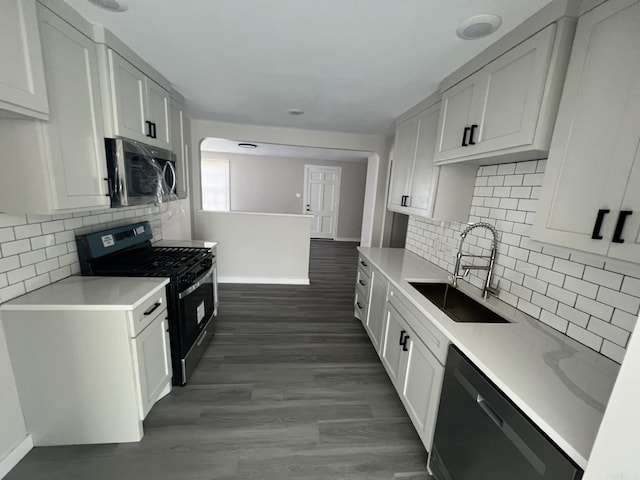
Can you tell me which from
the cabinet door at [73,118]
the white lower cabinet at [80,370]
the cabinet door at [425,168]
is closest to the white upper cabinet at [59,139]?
the cabinet door at [73,118]

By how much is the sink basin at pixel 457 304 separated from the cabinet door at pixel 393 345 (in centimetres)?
28

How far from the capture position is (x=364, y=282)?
2836mm

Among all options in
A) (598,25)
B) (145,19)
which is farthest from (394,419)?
(145,19)

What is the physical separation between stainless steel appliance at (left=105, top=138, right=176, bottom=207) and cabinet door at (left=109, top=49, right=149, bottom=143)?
0.08 m

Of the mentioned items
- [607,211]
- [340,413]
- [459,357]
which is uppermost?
[607,211]

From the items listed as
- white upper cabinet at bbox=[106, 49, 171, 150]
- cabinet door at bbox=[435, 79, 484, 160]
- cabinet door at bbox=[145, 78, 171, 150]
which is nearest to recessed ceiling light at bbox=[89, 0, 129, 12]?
white upper cabinet at bbox=[106, 49, 171, 150]

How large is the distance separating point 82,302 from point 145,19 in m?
1.57

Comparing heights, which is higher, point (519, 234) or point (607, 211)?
point (607, 211)

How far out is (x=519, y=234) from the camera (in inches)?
64.0

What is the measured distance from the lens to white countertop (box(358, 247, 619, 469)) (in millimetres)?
800

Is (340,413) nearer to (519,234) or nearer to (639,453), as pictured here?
(639,453)

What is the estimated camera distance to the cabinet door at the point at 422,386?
55.5 inches

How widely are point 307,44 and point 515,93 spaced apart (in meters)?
1.18

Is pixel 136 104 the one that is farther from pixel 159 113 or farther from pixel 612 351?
pixel 612 351
